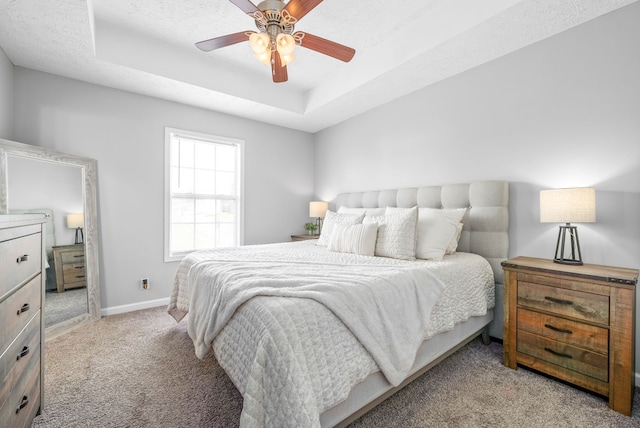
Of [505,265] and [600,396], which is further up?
[505,265]

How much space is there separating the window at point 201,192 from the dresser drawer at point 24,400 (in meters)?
2.09

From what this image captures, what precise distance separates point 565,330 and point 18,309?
300 cm

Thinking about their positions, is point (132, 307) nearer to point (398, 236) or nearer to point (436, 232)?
point (398, 236)

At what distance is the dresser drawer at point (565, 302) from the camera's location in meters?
1.63

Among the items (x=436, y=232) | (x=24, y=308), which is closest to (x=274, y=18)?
(x=436, y=232)

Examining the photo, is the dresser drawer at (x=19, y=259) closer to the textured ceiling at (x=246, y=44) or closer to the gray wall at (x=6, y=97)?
the textured ceiling at (x=246, y=44)

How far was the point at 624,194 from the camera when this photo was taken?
6.23 feet

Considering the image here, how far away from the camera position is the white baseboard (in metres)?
3.08

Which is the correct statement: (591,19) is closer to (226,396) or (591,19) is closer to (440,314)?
(440,314)

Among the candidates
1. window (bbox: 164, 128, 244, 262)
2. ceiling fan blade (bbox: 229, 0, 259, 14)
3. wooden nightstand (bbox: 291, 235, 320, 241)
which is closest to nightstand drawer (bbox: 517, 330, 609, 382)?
wooden nightstand (bbox: 291, 235, 320, 241)

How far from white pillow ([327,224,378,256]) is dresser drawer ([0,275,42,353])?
2.04 meters

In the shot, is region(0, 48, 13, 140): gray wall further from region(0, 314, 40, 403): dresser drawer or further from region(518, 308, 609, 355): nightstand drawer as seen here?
region(518, 308, 609, 355): nightstand drawer

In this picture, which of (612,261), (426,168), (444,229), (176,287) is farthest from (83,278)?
(612,261)

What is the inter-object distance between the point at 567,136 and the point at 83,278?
15.2 ft
